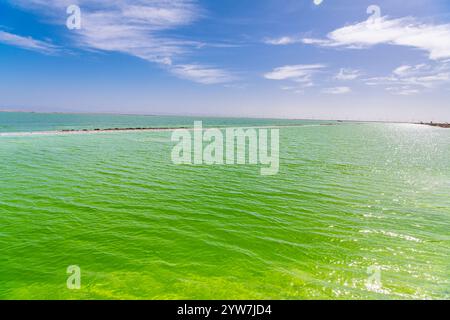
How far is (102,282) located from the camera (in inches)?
337

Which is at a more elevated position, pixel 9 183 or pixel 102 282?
pixel 9 183

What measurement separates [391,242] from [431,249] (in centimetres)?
150

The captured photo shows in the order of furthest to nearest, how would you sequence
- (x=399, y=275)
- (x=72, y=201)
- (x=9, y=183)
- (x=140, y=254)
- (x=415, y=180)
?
(x=415, y=180) < (x=9, y=183) < (x=72, y=201) < (x=140, y=254) < (x=399, y=275)

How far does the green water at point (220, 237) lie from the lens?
27.9 feet

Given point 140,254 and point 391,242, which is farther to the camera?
point 391,242

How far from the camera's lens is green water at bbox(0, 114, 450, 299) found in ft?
27.9

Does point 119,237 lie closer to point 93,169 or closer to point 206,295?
point 206,295

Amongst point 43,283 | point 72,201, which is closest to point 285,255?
point 43,283

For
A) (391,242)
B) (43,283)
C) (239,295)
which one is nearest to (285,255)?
(239,295)

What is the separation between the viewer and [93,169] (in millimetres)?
25750

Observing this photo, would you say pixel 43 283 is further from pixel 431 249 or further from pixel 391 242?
pixel 431 249

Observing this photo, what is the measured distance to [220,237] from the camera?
39.5 feet
